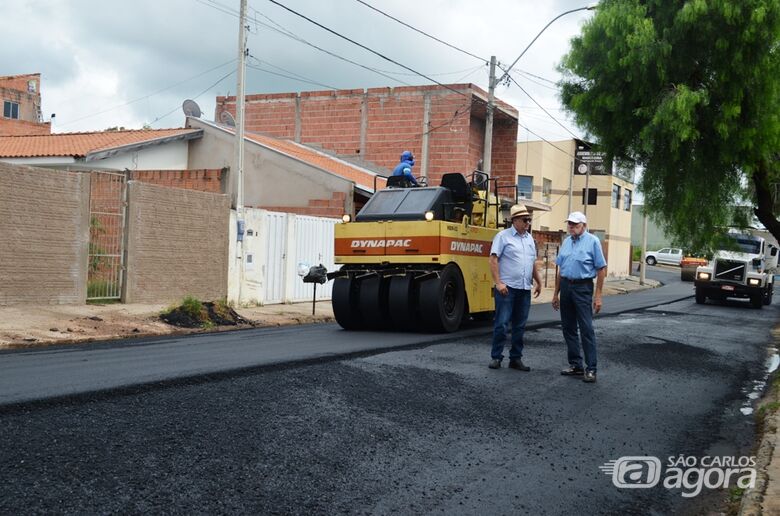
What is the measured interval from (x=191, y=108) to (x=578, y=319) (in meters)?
21.5

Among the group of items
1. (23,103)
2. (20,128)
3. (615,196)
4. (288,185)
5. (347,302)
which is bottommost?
(347,302)

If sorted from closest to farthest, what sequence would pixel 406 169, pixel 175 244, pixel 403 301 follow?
pixel 403 301
pixel 406 169
pixel 175 244

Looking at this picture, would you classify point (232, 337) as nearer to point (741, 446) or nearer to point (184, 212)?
point (184, 212)

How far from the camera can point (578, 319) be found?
27.9ft

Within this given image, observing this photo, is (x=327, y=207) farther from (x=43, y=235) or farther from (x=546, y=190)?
(x=546, y=190)

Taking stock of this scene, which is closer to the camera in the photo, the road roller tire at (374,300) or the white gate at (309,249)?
the road roller tire at (374,300)

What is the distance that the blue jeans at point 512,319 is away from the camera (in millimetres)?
8578

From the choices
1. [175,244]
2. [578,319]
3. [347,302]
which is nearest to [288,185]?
[175,244]

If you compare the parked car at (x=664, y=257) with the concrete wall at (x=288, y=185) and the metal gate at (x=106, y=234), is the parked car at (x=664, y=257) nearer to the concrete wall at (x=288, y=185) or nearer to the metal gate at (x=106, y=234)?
the concrete wall at (x=288, y=185)

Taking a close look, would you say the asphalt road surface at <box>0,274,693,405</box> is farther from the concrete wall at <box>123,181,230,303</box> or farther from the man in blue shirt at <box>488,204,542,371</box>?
the concrete wall at <box>123,181,230,303</box>

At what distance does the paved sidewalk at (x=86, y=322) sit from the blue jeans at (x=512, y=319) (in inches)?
246

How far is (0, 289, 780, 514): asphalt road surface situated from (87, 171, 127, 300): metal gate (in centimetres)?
590

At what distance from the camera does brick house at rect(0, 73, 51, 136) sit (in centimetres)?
4553

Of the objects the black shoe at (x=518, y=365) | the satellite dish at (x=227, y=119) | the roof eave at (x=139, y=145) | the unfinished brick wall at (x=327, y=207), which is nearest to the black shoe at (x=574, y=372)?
the black shoe at (x=518, y=365)
